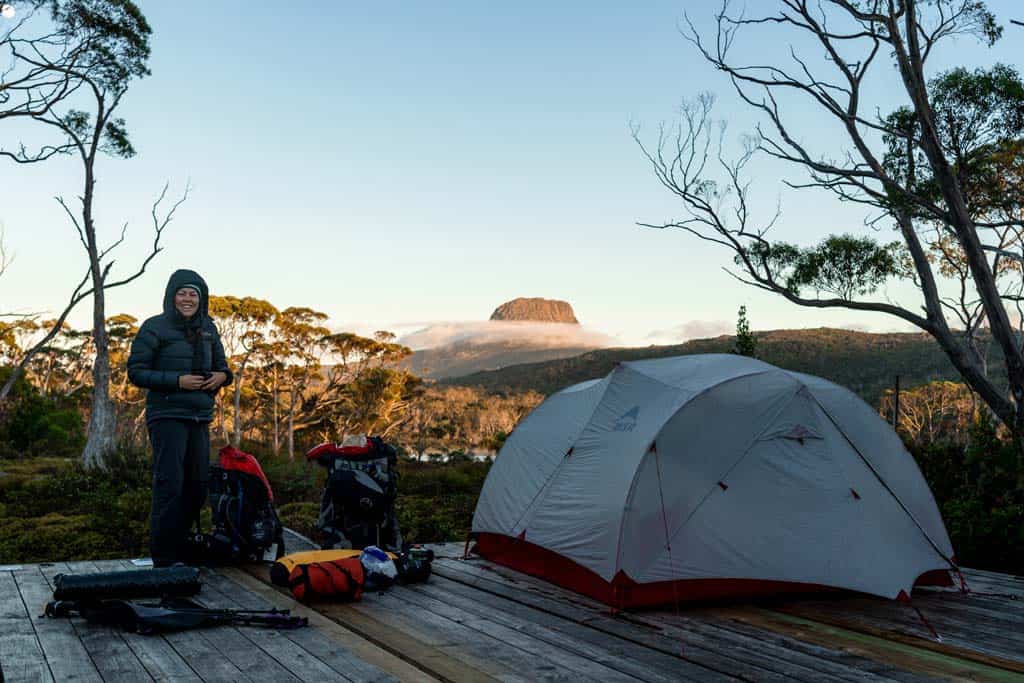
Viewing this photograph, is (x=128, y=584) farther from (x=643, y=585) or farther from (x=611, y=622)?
(x=643, y=585)

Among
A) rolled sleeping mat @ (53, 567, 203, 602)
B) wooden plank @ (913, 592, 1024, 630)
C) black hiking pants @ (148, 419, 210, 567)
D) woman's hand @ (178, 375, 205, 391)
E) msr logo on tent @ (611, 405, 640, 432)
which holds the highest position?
woman's hand @ (178, 375, 205, 391)

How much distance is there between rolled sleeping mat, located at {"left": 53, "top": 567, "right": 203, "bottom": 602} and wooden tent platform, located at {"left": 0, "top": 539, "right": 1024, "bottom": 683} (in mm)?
172

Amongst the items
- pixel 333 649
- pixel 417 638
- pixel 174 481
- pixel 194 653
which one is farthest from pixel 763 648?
pixel 174 481

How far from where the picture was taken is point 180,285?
5.74 metres

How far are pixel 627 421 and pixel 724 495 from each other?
76 cm

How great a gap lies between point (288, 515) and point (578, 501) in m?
6.74

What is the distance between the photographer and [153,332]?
5652 millimetres

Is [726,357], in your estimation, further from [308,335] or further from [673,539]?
[308,335]

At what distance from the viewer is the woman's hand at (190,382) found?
5.54 meters

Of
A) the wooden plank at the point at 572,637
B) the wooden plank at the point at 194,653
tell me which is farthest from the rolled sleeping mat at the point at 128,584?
the wooden plank at the point at 572,637

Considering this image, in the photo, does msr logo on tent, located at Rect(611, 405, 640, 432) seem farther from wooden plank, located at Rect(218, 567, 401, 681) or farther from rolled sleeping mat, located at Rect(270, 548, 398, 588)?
wooden plank, located at Rect(218, 567, 401, 681)

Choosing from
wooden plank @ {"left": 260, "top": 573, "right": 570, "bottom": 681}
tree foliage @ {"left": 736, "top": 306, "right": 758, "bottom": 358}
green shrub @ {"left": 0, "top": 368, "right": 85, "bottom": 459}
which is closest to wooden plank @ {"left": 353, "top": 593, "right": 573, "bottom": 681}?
wooden plank @ {"left": 260, "top": 573, "right": 570, "bottom": 681}

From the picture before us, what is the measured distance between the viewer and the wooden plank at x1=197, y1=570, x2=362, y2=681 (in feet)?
11.8

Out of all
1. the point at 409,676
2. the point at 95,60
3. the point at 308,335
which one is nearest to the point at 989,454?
the point at 409,676
